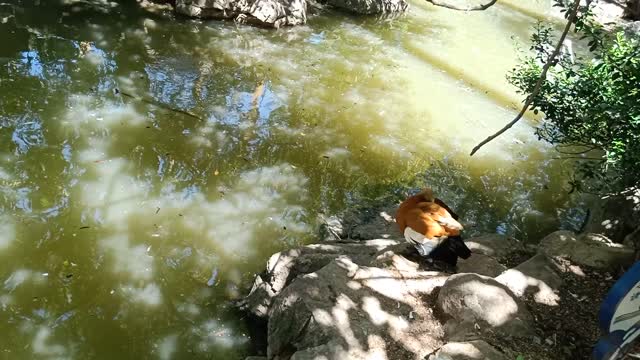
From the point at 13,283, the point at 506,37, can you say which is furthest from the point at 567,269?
the point at 506,37

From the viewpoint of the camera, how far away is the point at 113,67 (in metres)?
8.45

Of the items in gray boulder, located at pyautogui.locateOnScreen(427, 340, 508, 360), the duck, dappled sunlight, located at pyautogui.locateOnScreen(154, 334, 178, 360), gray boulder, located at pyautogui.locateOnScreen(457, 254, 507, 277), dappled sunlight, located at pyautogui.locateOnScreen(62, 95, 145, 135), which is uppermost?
gray boulder, located at pyautogui.locateOnScreen(427, 340, 508, 360)

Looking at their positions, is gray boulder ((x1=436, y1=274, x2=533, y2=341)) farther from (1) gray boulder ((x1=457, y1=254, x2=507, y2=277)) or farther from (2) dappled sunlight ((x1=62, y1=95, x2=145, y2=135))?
(2) dappled sunlight ((x1=62, y1=95, x2=145, y2=135))

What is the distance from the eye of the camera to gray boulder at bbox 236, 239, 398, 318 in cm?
475

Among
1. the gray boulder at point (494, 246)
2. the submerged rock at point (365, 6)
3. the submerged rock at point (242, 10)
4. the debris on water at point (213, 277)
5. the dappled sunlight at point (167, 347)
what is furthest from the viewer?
the submerged rock at point (365, 6)

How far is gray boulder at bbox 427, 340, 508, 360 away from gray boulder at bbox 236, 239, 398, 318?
1.58 m

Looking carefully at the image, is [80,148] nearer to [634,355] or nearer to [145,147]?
[145,147]

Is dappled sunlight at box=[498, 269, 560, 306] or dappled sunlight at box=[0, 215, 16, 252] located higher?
dappled sunlight at box=[498, 269, 560, 306]

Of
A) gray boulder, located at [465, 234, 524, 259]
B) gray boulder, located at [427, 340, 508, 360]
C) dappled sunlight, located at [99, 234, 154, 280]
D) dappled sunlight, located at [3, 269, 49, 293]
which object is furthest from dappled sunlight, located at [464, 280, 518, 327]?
dappled sunlight, located at [3, 269, 49, 293]

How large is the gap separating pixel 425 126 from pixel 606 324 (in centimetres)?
627

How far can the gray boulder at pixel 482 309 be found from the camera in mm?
3871

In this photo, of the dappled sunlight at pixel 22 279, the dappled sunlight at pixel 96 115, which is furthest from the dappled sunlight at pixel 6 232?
the dappled sunlight at pixel 96 115

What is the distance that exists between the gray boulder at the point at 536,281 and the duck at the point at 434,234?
2.02ft

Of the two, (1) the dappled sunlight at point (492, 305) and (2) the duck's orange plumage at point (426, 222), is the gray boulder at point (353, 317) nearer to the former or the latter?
(1) the dappled sunlight at point (492, 305)
